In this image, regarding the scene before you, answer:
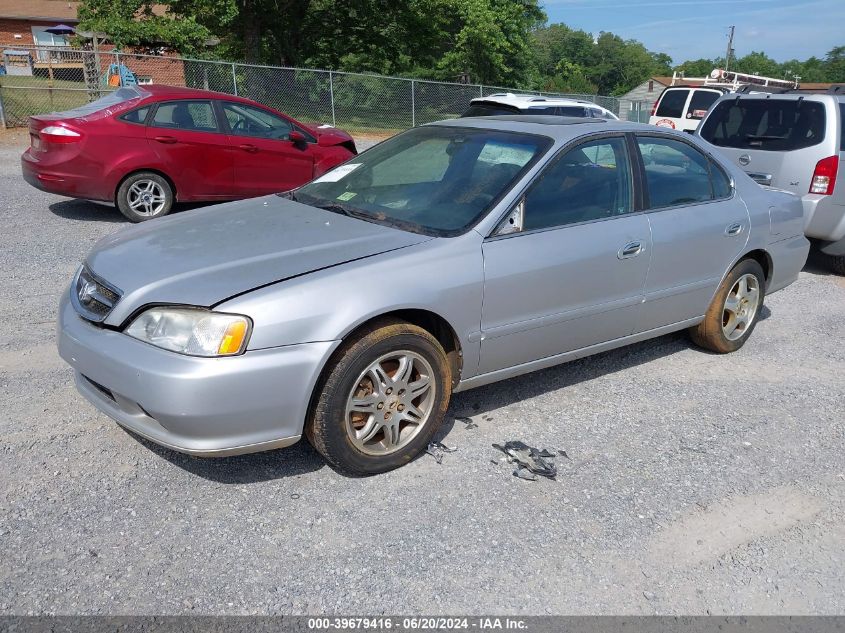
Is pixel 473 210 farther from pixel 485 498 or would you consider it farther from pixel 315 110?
pixel 315 110

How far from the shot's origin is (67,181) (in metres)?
7.97

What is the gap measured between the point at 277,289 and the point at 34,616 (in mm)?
1469

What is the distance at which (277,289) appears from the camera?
3.09 meters

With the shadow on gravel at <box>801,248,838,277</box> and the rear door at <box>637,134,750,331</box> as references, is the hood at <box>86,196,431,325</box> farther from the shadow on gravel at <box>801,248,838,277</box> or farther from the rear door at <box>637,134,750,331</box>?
the shadow on gravel at <box>801,248,838,277</box>

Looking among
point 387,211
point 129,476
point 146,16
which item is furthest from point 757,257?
point 146,16

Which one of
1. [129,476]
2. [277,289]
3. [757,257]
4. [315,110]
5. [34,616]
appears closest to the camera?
[34,616]

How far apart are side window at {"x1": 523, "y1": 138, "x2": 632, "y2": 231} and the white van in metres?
14.8

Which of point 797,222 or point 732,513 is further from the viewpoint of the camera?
point 797,222

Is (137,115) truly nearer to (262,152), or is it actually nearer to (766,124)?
(262,152)

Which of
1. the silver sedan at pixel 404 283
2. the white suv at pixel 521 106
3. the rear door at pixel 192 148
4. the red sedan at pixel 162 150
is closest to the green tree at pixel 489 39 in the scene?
the white suv at pixel 521 106

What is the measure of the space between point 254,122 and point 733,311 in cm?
623

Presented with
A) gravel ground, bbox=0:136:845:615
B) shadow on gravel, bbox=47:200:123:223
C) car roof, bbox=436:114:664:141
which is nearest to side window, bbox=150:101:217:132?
shadow on gravel, bbox=47:200:123:223

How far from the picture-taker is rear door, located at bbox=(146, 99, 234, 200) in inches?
329

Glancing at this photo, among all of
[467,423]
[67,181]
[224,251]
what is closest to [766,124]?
[467,423]
